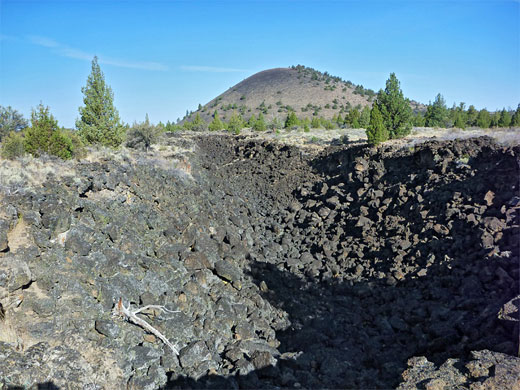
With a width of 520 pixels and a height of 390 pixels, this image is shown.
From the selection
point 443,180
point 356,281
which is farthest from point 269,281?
point 443,180

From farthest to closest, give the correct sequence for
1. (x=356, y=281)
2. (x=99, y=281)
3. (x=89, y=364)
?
1. (x=356, y=281)
2. (x=99, y=281)
3. (x=89, y=364)

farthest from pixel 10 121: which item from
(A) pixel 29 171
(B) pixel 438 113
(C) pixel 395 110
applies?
(B) pixel 438 113

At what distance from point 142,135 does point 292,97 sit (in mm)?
72008

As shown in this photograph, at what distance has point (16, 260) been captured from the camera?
6.36m

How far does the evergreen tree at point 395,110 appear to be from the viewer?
24.1 metres

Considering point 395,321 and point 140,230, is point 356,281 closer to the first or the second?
point 395,321

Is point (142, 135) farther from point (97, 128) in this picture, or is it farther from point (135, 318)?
point (135, 318)

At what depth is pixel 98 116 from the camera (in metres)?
17.9

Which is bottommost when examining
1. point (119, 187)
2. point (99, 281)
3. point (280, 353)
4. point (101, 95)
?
point (280, 353)

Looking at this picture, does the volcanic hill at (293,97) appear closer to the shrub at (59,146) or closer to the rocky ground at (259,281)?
the rocky ground at (259,281)

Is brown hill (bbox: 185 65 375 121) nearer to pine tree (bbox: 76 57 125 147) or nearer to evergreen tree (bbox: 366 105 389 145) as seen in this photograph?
evergreen tree (bbox: 366 105 389 145)

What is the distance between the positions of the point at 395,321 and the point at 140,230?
7.31m

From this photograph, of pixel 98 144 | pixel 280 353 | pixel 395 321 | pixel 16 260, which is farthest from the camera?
pixel 98 144

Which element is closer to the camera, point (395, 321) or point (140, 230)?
point (395, 321)
